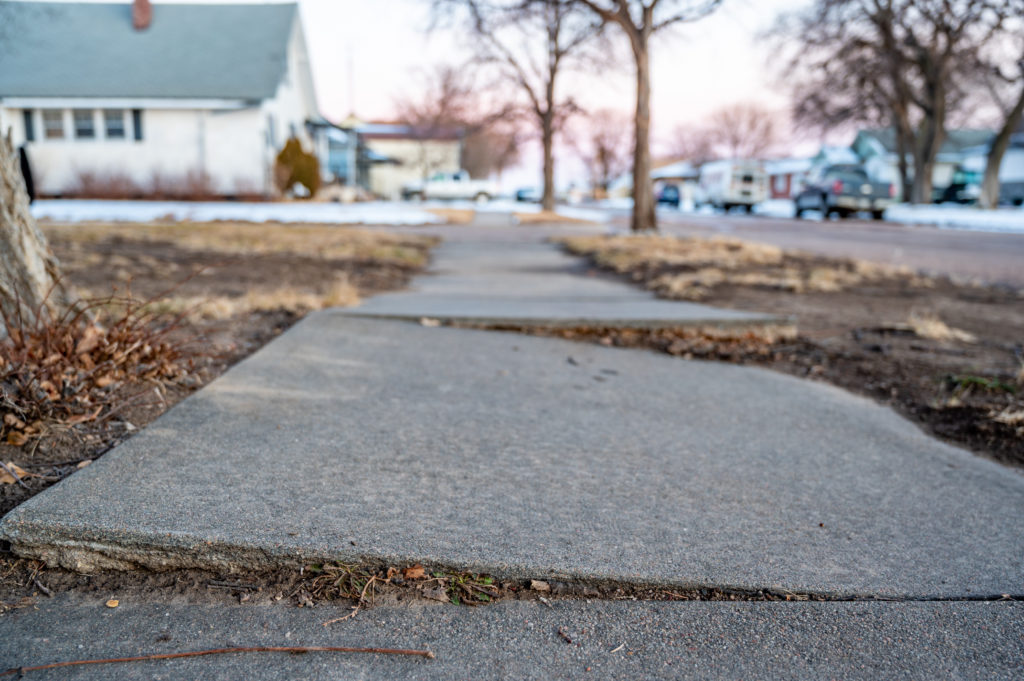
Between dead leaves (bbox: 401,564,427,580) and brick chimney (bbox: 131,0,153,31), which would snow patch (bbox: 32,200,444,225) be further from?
dead leaves (bbox: 401,564,427,580)

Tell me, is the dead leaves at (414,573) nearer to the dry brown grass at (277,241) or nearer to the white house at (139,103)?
the dry brown grass at (277,241)

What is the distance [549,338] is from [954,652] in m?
3.34

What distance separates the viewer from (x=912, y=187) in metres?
38.3

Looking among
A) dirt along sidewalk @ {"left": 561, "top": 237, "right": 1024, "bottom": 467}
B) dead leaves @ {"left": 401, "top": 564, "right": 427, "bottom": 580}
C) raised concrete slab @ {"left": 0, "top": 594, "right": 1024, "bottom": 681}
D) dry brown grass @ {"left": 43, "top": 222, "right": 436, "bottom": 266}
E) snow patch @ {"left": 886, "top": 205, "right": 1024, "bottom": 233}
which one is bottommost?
raised concrete slab @ {"left": 0, "top": 594, "right": 1024, "bottom": 681}

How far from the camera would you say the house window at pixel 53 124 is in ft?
82.3

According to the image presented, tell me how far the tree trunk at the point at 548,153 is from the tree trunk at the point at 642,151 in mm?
15177

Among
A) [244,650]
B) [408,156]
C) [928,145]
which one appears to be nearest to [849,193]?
[928,145]

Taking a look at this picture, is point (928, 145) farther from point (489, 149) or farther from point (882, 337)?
point (489, 149)

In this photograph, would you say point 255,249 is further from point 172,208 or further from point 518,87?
point 518,87

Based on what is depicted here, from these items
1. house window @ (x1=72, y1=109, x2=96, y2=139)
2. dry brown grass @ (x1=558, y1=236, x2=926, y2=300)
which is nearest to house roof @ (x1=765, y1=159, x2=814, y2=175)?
house window @ (x1=72, y1=109, x2=96, y2=139)

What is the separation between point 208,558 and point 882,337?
468 cm

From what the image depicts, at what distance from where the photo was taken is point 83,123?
2522 centimetres

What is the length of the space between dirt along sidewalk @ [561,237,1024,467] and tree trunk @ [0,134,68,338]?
3.01 meters

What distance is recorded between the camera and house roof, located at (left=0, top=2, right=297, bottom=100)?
2498 centimetres
